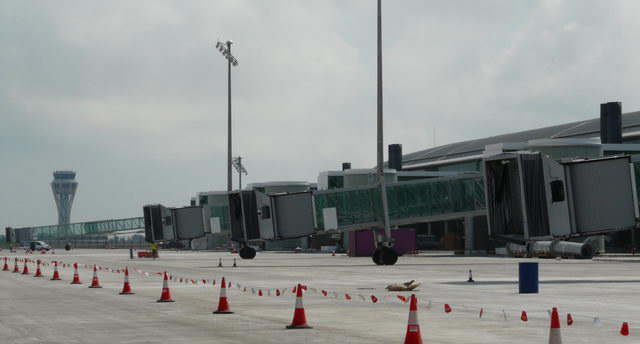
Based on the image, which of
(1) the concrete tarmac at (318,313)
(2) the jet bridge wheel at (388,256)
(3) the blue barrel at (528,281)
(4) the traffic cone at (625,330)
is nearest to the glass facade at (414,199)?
(2) the jet bridge wheel at (388,256)

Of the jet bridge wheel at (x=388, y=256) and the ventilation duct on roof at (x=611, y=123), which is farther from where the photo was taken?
the ventilation duct on roof at (x=611, y=123)

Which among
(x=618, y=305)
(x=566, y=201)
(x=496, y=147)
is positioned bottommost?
(x=618, y=305)

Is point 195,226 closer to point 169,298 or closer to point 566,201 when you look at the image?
point 566,201

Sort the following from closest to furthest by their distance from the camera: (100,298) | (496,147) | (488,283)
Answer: (100,298) < (488,283) < (496,147)

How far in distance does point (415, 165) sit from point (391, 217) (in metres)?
67.0

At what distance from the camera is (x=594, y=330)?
2248cm

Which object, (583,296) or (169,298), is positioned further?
(583,296)

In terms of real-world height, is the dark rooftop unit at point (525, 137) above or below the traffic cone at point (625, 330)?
above

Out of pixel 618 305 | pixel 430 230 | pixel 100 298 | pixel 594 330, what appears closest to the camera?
pixel 594 330

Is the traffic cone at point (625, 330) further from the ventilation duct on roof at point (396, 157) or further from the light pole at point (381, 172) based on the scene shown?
the ventilation duct on roof at point (396, 157)

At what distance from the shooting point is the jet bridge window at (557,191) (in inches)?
1822

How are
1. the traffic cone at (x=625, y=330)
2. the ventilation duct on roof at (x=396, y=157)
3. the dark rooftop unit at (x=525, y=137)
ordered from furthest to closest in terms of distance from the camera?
the ventilation duct on roof at (x=396, y=157), the dark rooftop unit at (x=525, y=137), the traffic cone at (x=625, y=330)

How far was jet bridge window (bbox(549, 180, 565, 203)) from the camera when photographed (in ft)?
152

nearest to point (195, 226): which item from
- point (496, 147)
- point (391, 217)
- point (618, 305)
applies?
point (391, 217)
